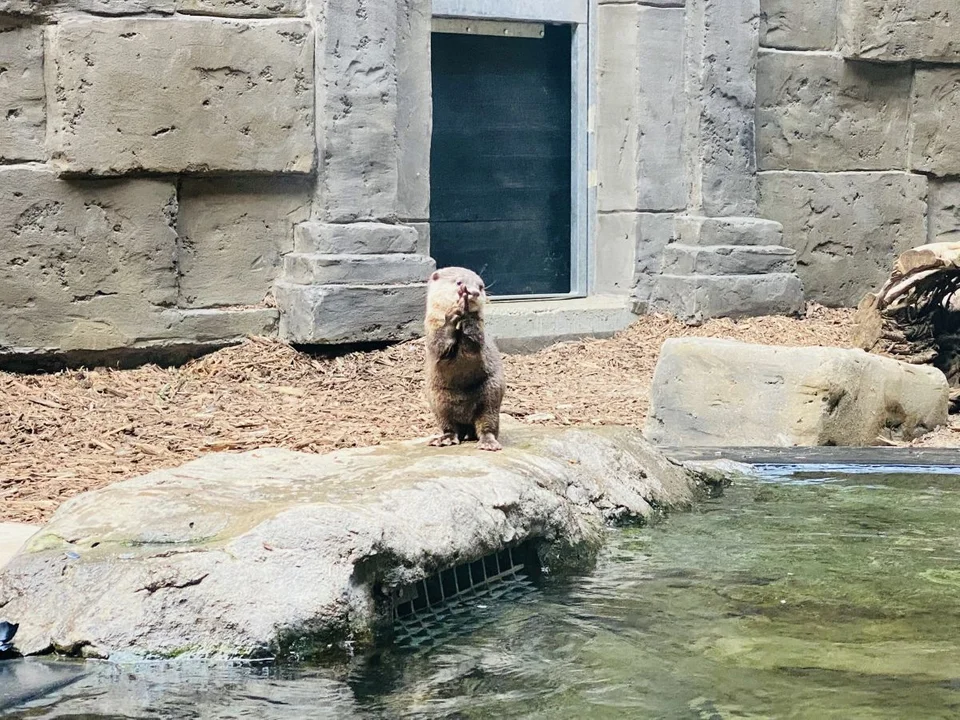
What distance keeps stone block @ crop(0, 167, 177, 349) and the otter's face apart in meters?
3.31

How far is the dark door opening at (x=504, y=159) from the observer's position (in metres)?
9.07

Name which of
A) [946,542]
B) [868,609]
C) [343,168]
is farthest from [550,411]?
[868,609]

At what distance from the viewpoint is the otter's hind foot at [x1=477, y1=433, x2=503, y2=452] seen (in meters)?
4.66

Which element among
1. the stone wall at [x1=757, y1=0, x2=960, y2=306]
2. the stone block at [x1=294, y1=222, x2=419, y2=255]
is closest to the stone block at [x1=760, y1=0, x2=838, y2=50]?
the stone wall at [x1=757, y1=0, x2=960, y2=306]

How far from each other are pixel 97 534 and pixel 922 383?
489 cm

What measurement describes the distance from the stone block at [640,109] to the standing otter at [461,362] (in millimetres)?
4809

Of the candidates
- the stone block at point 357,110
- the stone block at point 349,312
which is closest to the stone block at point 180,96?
the stone block at point 357,110

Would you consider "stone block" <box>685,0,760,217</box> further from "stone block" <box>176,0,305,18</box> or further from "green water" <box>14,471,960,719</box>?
"green water" <box>14,471,960,719</box>

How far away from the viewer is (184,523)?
11.9ft

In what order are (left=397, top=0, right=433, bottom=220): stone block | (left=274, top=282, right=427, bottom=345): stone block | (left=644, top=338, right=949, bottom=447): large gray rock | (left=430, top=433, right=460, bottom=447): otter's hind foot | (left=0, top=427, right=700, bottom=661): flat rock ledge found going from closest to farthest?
(left=0, top=427, right=700, bottom=661): flat rock ledge < (left=430, top=433, right=460, bottom=447): otter's hind foot < (left=644, top=338, right=949, bottom=447): large gray rock < (left=274, top=282, right=427, bottom=345): stone block < (left=397, top=0, right=433, bottom=220): stone block

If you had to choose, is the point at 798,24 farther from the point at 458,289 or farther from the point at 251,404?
the point at 458,289

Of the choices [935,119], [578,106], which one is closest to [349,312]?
[578,106]

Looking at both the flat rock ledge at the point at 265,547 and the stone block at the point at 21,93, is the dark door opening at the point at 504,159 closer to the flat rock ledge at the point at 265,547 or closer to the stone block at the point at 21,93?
the stone block at the point at 21,93

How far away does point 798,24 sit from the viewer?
9.85 m
